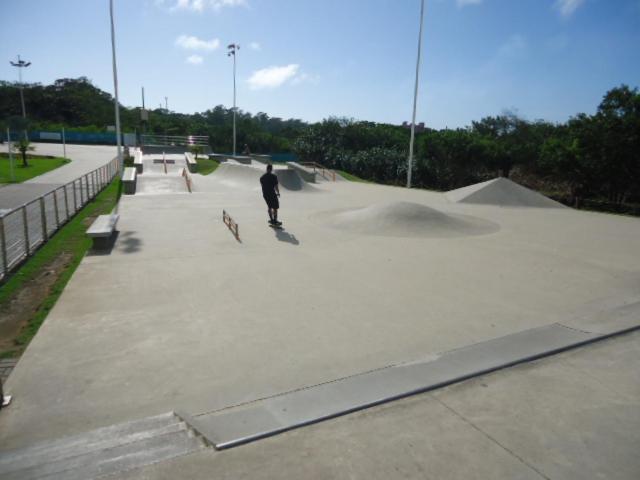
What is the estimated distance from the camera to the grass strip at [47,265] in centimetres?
500

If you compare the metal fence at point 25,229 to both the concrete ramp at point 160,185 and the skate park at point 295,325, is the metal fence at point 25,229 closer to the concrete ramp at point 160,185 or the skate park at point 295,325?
the skate park at point 295,325

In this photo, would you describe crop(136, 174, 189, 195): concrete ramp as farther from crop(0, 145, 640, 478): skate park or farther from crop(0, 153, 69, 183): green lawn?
crop(0, 153, 69, 183): green lawn

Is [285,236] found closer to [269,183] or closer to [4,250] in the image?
[269,183]

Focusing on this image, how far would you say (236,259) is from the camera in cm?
825

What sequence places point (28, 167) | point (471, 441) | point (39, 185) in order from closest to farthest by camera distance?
1. point (471, 441)
2. point (39, 185)
3. point (28, 167)

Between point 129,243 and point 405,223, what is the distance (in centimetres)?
693

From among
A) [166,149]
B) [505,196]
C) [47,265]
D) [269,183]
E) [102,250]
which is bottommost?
[47,265]

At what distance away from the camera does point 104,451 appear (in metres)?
2.81

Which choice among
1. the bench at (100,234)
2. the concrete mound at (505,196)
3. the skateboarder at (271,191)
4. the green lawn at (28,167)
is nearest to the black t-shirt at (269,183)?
the skateboarder at (271,191)

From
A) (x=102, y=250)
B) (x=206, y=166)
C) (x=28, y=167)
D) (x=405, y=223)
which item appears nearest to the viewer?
(x=102, y=250)

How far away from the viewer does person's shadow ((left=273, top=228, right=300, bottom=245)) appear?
9.97 metres

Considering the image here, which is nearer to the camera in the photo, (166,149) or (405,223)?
(405,223)

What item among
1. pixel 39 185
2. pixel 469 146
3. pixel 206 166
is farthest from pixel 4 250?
pixel 469 146

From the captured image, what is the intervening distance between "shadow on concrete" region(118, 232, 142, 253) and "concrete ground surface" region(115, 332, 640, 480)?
22.2 ft
